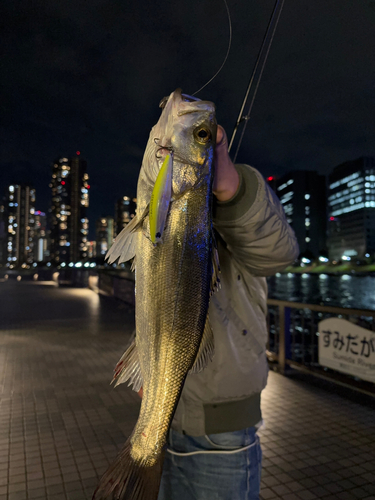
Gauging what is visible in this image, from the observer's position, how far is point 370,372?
5598mm

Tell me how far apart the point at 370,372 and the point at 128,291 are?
12.6m

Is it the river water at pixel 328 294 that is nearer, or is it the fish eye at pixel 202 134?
the fish eye at pixel 202 134

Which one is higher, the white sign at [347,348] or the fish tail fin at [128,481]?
the fish tail fin at [128,481]

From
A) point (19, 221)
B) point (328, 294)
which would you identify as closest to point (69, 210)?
point (19, 221)

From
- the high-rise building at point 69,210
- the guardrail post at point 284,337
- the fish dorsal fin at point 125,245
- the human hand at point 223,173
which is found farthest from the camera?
the high-rise building at point 69,210

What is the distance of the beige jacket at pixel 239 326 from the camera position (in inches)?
71.8

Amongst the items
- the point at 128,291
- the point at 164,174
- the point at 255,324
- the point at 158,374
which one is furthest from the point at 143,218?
the point at 128,291

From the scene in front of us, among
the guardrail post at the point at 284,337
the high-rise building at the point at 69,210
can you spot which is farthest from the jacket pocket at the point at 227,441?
the high-rise building at the point at 69,210

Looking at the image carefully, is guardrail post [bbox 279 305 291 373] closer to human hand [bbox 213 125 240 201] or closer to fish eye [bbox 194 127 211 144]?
human hand [bbox 213 125 240 201]

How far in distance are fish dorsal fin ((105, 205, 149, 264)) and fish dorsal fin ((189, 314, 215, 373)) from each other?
0.44 meters

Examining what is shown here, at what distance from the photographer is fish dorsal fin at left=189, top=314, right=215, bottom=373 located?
156 centimetres

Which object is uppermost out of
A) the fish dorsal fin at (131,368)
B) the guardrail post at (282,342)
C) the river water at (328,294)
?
the fish dorsal fin at (131,368)

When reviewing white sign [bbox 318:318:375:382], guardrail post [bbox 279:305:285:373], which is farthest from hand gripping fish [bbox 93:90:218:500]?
guardrail post [bbox 279:305:285:373]

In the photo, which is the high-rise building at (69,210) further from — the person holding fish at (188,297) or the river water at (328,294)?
the person holding fish at (188,297)
